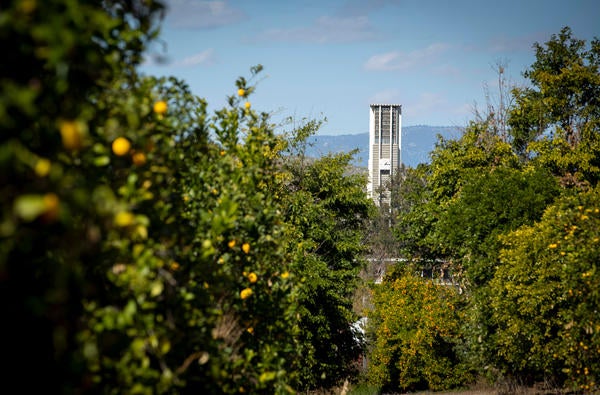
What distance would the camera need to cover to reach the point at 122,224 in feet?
6.01

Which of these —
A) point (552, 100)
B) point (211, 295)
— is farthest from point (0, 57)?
point (552, 100)

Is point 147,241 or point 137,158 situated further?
point 147,241

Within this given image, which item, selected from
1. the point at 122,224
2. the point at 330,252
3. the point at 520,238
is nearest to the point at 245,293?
the point at 122,224

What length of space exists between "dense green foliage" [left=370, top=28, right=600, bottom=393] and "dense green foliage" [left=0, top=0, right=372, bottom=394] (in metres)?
5.73

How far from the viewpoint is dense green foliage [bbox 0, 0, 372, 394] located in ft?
5.07

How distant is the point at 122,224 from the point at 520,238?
1092cm

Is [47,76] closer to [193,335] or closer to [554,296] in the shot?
[193,335]

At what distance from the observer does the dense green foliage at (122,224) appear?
60.8 inches

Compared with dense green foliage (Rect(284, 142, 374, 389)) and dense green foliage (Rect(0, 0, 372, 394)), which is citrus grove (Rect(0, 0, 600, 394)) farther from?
dense green foliage (Rect(284, 142, 374, 389))

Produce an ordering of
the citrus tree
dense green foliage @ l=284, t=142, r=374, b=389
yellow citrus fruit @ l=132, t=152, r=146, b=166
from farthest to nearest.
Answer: dense green foliage @ l=284, t=142, r=374, b=389
the citrus tree
yellow citrus fruit @ l=132, t=152, r=146, b=166

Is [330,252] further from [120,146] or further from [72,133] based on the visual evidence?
[72,133]

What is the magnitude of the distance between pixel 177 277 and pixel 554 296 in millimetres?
8927

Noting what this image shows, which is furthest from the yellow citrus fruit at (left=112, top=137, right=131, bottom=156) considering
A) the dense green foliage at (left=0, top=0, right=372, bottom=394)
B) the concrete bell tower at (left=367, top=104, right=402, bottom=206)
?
the concrete bell tower at (left=367, top=104, right=402, bottom=206)

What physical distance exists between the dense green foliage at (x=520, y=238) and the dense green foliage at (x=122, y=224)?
5726 mm
